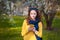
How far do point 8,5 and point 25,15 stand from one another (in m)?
0.18

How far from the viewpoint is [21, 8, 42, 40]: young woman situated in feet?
7.43

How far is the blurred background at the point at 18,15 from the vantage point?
7.45ft

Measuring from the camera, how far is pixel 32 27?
227 centimetres

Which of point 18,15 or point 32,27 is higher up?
point 18,15

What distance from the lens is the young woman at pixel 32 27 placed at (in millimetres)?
2266

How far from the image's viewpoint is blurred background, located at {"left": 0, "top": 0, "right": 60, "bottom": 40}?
2271mm

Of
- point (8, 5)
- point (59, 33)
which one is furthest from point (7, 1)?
point (59, 33)

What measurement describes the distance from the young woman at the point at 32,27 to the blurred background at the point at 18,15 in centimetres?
4

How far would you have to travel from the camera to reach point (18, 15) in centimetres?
227

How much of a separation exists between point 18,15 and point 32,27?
17cm

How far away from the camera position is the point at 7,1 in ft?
7.48

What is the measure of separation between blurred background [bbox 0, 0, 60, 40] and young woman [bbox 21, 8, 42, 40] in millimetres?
37

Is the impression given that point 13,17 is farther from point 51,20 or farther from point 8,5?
point 51,20

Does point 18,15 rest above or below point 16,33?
above
